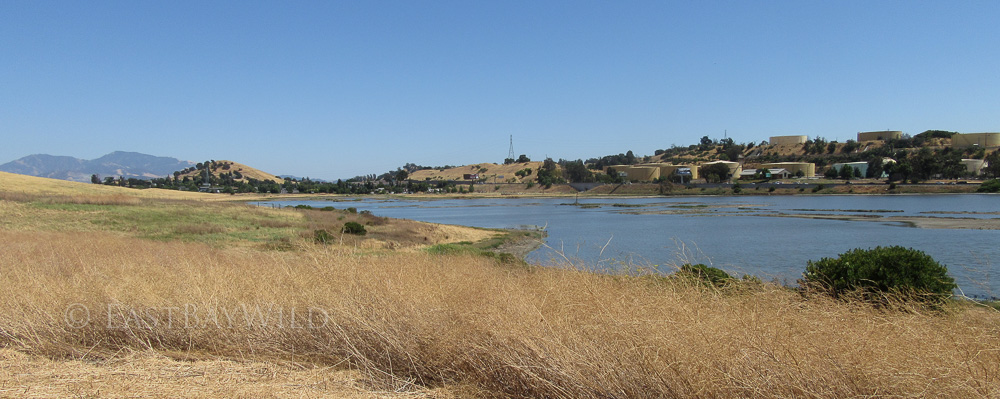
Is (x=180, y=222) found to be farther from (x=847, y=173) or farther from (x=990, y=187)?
(x=847, y=173)

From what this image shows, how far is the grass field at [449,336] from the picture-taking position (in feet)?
12.1

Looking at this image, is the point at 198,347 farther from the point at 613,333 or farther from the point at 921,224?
the point at 921,224

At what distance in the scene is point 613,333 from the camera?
416 centimetres

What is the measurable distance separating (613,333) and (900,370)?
166 centimetres

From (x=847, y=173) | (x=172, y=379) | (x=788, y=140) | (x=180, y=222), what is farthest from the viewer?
(x=788, y=140)

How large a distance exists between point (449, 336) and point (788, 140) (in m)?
205

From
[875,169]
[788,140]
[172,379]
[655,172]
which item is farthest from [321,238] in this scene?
[788,140]

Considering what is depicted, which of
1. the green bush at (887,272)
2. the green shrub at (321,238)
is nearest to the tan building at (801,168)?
the green shrub at (321,238)

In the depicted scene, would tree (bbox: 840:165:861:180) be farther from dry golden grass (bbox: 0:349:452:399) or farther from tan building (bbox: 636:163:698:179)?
dry golden grass (bbox: 0:349:452:399)

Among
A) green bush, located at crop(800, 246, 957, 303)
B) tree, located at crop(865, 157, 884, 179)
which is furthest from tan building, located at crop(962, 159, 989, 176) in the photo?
green bush, located at crop(800, 246, 957, 303)

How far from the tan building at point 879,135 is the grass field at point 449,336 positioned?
19360 centimetres

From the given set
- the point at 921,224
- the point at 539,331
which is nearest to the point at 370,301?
the point at 539,331

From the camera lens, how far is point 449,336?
471 cm

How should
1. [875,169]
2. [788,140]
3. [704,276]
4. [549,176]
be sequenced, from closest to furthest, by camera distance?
[704,276]
[875,169]
[549,176]
[788,140]
